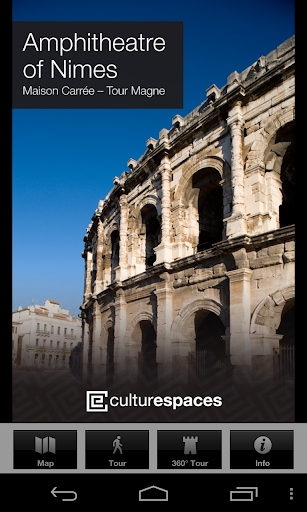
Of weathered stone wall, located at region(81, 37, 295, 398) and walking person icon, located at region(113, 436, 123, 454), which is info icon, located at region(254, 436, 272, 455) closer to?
walking person icon, located at region(113, 436, 123, 454)

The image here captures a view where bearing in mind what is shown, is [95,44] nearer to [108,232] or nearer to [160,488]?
[160,488]

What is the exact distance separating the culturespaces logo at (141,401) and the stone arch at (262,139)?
866 cm

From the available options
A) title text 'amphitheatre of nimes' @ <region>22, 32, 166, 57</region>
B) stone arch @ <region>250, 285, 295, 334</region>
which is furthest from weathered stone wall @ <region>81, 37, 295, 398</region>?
title text 'amphitheatre of nimes' @ <region>22, 32, 166, 57</region>

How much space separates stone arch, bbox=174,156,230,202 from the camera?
39.1 feet

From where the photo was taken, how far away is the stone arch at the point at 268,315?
945 centimetres

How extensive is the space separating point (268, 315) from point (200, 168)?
231 inches

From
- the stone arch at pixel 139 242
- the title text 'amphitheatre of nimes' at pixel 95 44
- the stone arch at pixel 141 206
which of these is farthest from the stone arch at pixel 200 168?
the title text 'amphitheatre of nimes' at pixel 95 44

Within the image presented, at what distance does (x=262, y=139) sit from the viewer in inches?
431

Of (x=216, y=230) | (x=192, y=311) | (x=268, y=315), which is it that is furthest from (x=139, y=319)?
(x=268, y=315)

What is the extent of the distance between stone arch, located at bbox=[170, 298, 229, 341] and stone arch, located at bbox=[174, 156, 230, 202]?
13.3 ft

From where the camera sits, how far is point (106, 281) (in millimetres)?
19781

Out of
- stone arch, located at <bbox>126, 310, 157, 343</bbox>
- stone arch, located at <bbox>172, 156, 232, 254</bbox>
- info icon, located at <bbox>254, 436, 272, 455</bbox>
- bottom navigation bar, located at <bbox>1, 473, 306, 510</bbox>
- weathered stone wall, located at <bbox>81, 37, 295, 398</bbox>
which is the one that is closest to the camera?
bottom navigation bar, located at <bbox>1, 473, 306, 510</bbox>
